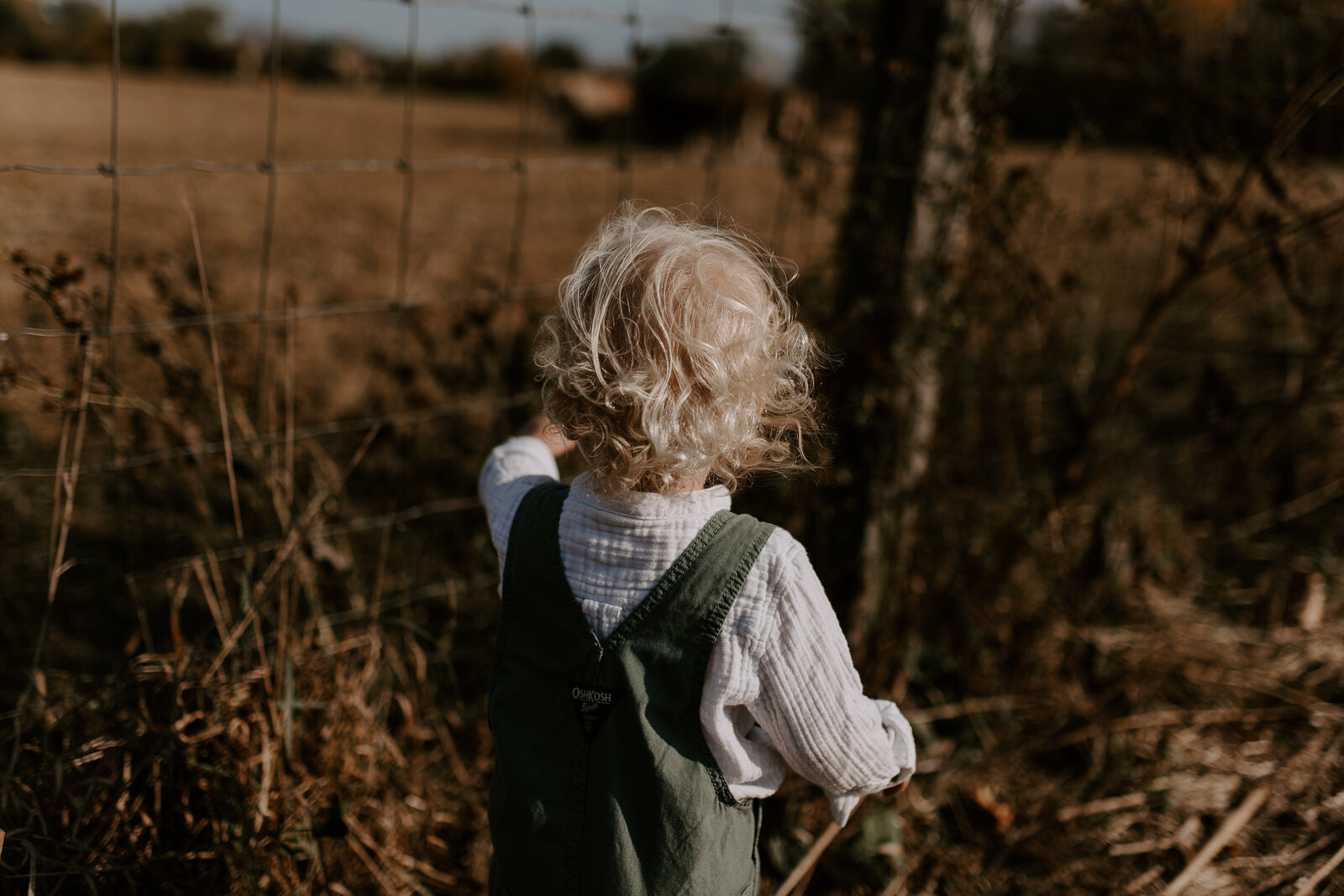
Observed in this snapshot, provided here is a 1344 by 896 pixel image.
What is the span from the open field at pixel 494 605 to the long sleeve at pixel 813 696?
617 millimetres

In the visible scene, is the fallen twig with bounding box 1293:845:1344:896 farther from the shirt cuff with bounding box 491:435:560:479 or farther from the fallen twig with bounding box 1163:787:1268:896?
the shirt cuff with bounding box 491:435:560:479

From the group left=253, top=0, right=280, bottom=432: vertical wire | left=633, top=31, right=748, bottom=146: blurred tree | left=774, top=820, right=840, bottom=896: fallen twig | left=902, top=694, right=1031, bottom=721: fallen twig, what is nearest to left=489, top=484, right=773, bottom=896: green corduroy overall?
left=774, top=820, right=840, bottom=896: fallen twig

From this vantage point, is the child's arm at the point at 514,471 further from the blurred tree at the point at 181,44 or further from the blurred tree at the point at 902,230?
the blurred tree at the point at 181,44

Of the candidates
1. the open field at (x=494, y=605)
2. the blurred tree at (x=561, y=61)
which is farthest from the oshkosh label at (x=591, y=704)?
the blurred tree at (x=561, y=61)

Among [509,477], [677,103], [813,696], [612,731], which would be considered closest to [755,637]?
[813,696]

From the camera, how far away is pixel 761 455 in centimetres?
132

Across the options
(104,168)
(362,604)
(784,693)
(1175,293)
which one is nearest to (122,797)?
(362,604)

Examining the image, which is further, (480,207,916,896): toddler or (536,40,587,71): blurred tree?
(536,40,587,71): blurred tree

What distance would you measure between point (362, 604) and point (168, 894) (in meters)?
0.79

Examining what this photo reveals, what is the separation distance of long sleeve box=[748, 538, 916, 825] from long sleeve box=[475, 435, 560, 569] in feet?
1.33

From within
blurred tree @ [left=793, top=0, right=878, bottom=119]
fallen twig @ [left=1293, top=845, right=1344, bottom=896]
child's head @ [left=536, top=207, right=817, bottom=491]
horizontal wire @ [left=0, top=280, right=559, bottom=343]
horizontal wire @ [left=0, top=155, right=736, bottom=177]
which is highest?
blurred tree @ [left=793, top=0, right=878, bottom=119]

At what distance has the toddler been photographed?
1.18m

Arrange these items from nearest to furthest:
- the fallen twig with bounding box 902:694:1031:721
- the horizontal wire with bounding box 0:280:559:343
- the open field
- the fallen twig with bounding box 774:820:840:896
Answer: the horizontal wire with bounding box 0:280:559:343 → the open field → the fallen twig with bounding box 774:820:840:896 → the fallen twig with bounding box 902:694:1031:721

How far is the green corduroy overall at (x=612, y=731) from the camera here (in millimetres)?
1209
